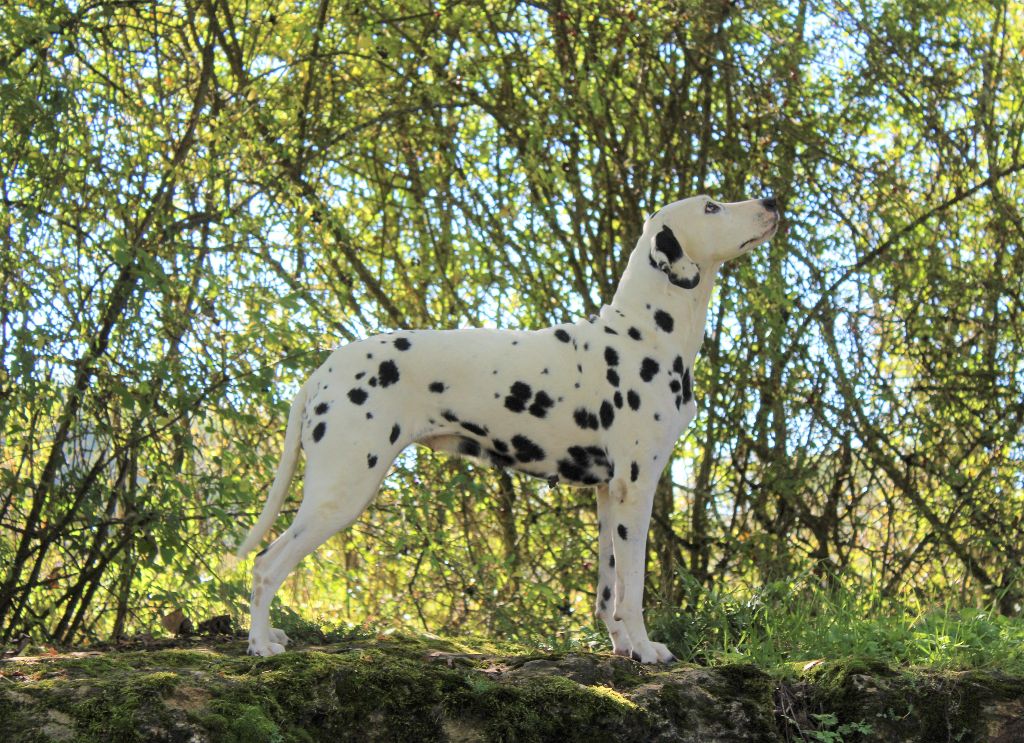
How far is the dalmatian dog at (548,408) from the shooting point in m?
5.10

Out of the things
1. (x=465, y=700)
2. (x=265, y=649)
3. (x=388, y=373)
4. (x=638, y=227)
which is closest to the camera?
(x=465, y=700)

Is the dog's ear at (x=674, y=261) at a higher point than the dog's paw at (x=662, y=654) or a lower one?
higher

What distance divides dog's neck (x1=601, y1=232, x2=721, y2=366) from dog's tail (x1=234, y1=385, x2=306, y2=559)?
1.43 metres

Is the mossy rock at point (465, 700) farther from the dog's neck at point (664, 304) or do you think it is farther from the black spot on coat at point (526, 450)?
the dog's neck at point (664, 304)

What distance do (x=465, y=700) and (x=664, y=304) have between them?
6.61ft

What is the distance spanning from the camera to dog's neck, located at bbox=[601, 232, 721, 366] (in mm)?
5445

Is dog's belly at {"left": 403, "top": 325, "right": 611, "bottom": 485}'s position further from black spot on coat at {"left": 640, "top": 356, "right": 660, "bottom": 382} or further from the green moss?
the green moss

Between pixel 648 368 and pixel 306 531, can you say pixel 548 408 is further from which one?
pixel 306 531

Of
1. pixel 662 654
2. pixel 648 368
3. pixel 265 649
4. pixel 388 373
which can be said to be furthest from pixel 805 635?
pixel 265 649

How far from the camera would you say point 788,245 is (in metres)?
9.33

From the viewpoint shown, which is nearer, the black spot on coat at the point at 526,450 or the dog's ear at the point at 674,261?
the black spot on coat at the point at 526,450

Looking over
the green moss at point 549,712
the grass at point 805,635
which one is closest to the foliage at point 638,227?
the grass at point 805,635

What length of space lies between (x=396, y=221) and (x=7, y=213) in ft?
11.3

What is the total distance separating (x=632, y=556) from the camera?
517 cm
